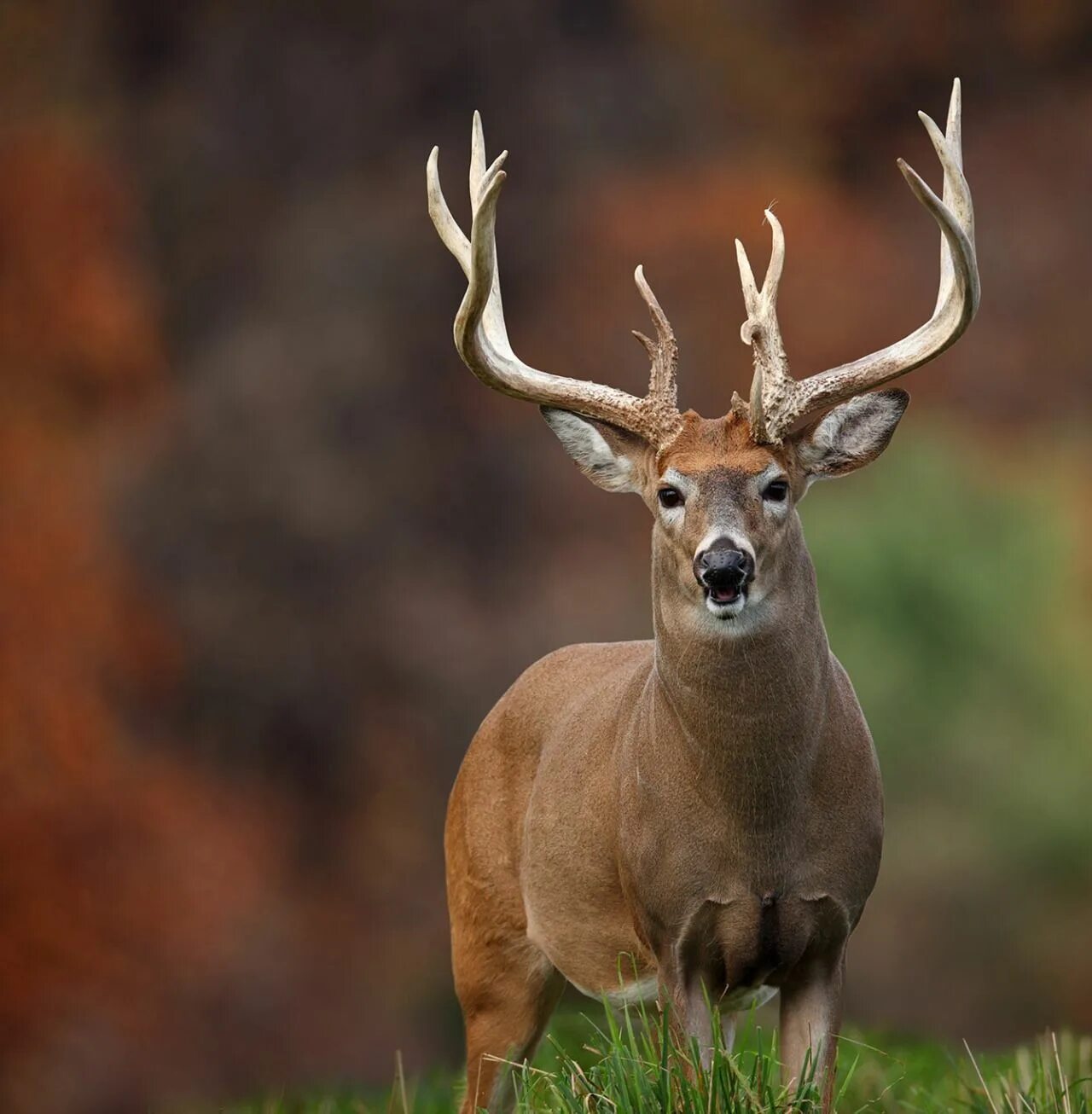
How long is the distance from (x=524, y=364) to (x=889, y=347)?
0.99 meters

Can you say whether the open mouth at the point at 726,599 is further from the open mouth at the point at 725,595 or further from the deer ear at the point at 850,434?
the deer ear at the point at 850,434

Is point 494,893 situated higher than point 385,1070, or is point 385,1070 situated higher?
point 494,893

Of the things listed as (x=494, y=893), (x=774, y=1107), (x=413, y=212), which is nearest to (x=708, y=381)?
(x=413, y=212)

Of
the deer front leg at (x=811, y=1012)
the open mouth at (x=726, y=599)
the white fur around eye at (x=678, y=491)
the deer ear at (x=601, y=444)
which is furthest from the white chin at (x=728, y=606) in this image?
the deer front leg at (x=811, y=1012)

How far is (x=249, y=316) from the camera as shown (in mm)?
19422

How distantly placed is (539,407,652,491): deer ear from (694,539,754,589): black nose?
677 millimetres

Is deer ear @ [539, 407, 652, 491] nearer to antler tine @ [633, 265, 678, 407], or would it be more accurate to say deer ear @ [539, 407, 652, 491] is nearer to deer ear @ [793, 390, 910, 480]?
antler tine @ [633, 265, 678, 407]

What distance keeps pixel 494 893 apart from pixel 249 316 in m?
13.0

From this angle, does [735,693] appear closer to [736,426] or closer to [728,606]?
[728,606]

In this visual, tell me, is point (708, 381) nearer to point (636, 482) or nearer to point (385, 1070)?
point (385, 1070)

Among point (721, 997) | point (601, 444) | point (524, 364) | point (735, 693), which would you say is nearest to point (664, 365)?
point (601, 444)

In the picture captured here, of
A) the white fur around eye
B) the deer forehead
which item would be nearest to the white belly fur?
the white fur around eye

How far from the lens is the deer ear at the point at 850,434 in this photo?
19.7ft

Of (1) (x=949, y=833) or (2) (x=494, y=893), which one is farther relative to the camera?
(1) (x=949, y=833)
